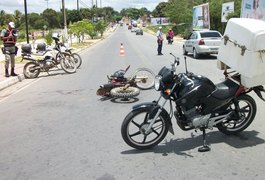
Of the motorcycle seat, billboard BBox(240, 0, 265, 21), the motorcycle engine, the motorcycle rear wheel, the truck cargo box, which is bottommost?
the motorcycle rear wheel

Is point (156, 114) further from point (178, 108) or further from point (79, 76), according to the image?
point (79, 76)

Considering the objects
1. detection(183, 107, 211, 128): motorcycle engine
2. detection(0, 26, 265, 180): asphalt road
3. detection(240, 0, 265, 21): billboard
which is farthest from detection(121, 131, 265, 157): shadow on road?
detection(240, 0, 265, 21): billboard

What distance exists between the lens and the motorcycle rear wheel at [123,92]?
8945 millimetres

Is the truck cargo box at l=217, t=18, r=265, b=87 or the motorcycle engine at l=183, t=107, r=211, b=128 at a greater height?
the truck cargo box at l=217, t=18, r=265, b=87

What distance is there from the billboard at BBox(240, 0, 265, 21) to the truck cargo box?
22.9m

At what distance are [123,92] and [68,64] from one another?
742cm

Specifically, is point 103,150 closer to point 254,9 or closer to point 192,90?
point 192,90

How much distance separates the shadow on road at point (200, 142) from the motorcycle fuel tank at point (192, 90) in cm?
68

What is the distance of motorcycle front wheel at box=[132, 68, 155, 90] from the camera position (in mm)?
A: 10320

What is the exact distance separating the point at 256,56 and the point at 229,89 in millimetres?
643

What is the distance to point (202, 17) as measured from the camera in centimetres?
4153

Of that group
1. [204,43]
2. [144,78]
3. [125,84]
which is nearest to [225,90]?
[125,84]

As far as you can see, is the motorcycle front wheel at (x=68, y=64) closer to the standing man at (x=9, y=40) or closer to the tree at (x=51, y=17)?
the standing man at (x=9, y=40)

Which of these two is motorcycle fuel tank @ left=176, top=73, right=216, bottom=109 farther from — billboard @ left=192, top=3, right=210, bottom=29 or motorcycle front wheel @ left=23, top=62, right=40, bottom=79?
billboard @ left=192, top=3, right=210, bottom=29
